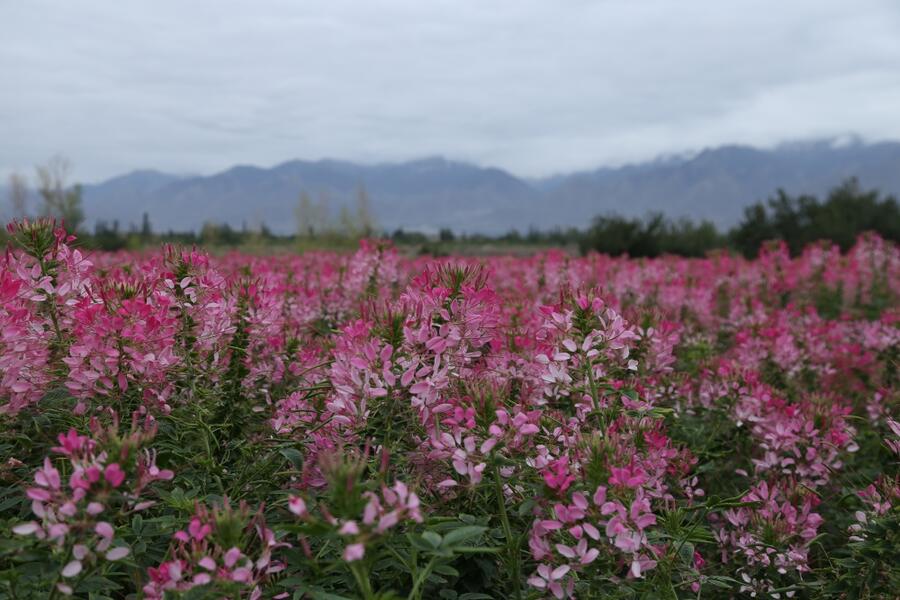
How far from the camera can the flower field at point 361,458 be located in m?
1.23

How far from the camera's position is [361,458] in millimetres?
1425

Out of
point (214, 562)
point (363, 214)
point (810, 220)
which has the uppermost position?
point (363, 214)

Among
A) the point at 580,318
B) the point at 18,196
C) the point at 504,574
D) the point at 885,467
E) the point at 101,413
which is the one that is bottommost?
the point at 885,467

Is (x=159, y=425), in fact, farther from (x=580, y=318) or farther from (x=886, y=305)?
(x=886, y=305)

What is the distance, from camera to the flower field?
1.23 meters

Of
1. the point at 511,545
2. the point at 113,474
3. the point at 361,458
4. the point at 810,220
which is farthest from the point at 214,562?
the point at 810,220

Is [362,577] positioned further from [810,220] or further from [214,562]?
[810,220]

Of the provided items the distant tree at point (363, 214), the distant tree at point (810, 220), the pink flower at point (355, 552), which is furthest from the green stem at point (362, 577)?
the distant tree at point (363, 214)

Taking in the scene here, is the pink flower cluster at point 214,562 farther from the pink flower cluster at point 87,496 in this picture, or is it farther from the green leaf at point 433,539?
the green leaf at point 433,539

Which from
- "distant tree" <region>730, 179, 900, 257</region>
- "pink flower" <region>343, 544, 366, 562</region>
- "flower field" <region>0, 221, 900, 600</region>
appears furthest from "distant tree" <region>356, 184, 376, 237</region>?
"pink flower" <region>343, 544, 366, 562</region>

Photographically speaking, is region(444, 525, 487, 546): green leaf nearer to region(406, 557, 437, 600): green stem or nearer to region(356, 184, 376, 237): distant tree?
region(406, 557, 437, 600): green stem

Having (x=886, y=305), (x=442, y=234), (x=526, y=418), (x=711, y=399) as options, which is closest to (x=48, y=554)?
(x=526, y=418)

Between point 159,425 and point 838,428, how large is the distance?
267cm

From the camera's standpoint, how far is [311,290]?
5.28 meters
